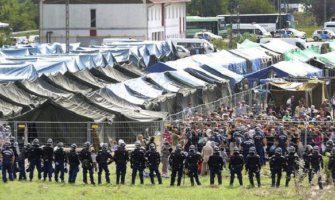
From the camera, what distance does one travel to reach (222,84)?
48.1 meters

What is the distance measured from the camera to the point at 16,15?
115 metres

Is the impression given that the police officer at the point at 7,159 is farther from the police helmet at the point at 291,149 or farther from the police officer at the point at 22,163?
the police helmet at the point at 291,149

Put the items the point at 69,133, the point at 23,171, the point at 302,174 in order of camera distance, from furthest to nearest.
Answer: the point at 69,133 < the point at 23,171 < the point at 302,174

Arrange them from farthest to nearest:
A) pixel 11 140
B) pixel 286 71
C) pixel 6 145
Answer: pixel 286 71
pixel 11 140
pixel 6 145

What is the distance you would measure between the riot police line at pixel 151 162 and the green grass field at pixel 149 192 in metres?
0.34

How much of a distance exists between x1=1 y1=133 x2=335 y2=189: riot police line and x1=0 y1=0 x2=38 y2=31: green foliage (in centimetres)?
8395

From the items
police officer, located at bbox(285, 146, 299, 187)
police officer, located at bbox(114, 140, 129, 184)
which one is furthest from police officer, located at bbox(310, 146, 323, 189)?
police officer, located at bbox(114, 140, 129, 184)

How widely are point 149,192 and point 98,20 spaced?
204 feet

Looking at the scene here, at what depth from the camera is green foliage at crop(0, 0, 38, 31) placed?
113988 mm

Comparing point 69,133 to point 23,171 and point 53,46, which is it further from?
point 53,46

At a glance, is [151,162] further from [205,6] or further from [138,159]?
[205,6]

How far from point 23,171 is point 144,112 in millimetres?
7868

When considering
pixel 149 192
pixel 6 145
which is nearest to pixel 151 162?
pixel 149 192

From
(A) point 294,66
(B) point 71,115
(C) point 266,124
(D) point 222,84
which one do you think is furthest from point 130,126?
(A) point 294,66
